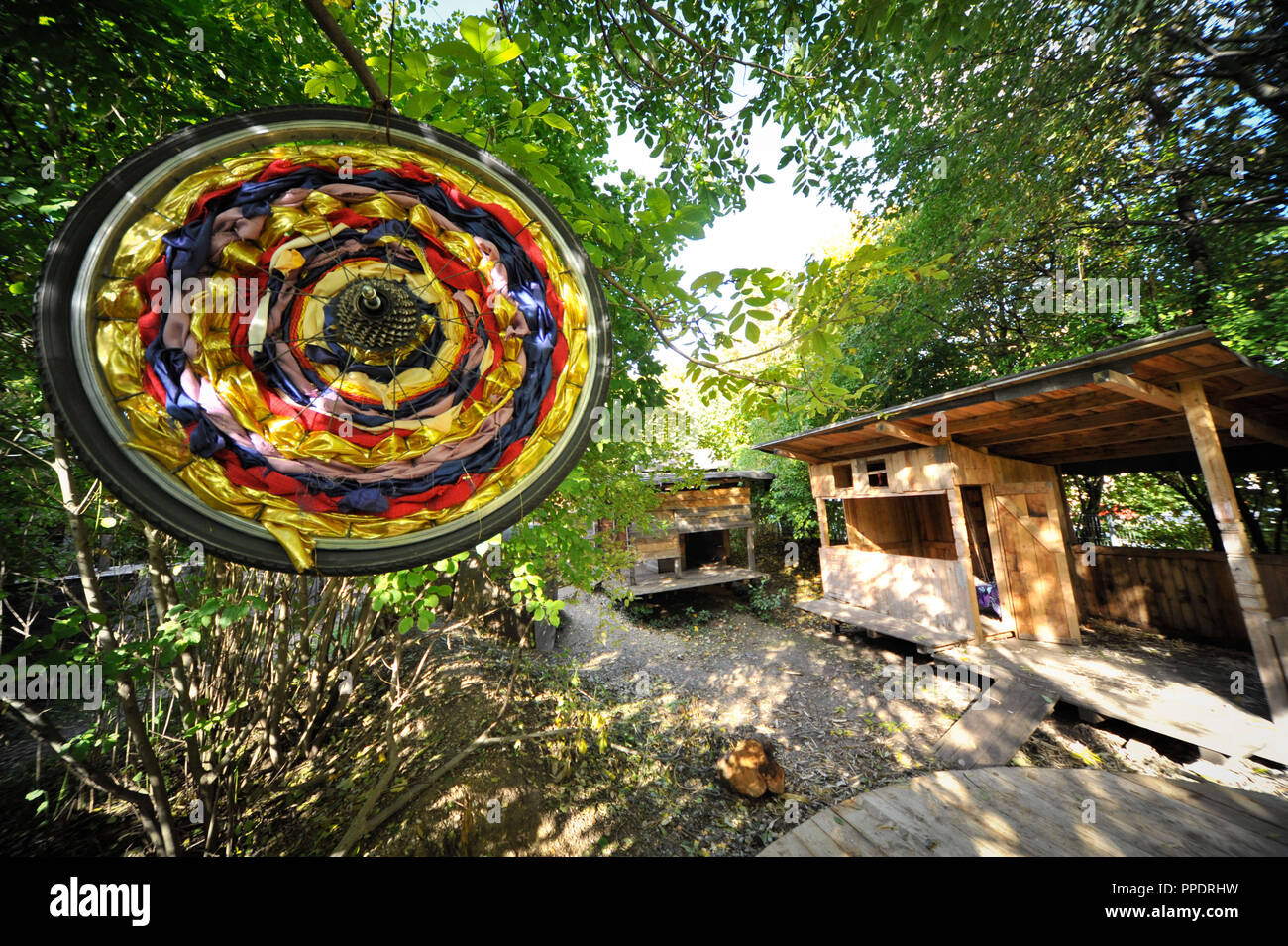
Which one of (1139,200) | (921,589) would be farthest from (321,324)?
(1139,200)

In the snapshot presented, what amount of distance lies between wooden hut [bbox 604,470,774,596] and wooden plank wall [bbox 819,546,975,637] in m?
2.51

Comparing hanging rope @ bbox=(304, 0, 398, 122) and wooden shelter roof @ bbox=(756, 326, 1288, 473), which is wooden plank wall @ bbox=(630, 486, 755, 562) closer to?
wooden shelter roof @ bbox=(756, 326, 1288, 473)

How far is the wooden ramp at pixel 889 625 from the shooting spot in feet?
21.8

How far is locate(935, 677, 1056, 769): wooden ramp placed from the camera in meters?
4.59

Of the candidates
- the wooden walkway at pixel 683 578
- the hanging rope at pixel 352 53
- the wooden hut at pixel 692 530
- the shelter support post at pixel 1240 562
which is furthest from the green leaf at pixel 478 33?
the wooden walkway at pixel 683 578

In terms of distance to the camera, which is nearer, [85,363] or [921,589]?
[85,363]

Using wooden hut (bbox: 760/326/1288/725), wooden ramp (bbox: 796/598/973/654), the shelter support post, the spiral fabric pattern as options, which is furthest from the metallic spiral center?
wooden ramp (bbox: 796/598/973/654)

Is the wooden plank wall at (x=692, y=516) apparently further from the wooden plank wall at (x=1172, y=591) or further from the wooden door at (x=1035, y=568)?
the wooden plank wall at (x=1172, y=591)

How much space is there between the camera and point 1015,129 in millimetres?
6250

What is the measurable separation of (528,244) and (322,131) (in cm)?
43

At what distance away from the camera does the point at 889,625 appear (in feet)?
24.2

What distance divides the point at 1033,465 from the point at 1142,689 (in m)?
3.80

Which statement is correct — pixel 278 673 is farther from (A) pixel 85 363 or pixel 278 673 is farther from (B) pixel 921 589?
(B) pixel 921 589

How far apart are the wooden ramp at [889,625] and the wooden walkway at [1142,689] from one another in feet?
0.61
